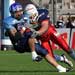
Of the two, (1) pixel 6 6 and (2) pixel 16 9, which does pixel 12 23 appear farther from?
(1) pixel 6 6

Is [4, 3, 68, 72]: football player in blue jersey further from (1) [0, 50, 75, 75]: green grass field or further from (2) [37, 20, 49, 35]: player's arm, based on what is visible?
(1) [0, 50, 75, 75]: green grass field

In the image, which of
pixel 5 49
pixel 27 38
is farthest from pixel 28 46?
pixel 5 49

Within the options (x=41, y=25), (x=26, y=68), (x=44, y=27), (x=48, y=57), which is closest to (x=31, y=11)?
(x=41, y=25)

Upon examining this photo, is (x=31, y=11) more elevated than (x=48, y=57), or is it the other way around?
(x=31, y=11)

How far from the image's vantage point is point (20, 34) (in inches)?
415

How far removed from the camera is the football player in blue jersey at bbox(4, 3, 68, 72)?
10375mm

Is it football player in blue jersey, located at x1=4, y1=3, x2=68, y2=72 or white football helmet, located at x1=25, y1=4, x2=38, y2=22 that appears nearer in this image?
football player in blue jersey, located at x1=4, y1=3, x2=68, y2=72

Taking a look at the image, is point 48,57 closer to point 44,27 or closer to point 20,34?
point 44,27

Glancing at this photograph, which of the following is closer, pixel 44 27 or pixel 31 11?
pixel 44 27

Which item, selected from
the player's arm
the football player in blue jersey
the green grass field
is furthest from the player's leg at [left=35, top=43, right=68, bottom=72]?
the player's arm

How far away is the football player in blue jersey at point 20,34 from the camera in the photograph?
10.4m

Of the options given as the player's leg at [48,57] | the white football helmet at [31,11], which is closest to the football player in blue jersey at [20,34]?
the player's leg at [48,57]

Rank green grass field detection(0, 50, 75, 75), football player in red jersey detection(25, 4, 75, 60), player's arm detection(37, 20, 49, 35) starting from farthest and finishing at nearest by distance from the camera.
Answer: green grass field detection(0, 50, 75, 75) → football player in red jersey detection(25, 4, 75, 60) → player's arm detection(37, 20, 49, 35)

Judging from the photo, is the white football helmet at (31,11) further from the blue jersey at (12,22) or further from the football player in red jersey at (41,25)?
the blue jersey at (12,22)
